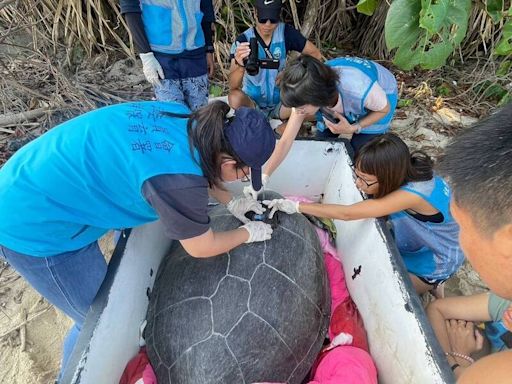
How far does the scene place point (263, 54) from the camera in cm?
251

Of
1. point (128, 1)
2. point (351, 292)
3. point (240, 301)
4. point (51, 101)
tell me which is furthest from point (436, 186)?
point (51, 101)

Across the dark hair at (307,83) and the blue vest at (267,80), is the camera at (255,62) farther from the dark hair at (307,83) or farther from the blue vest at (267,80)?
the dark hair at (307,83)

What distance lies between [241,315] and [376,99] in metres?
1.36

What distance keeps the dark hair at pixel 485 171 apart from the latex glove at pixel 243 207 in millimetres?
1086

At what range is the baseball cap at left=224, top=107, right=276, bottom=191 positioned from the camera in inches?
43.1

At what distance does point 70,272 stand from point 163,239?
1.99 feet

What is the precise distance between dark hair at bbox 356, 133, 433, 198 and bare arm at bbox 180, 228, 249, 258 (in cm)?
57

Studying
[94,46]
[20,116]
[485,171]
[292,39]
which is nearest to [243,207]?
[485,171]

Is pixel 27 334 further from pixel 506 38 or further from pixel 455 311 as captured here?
pixel 506 38

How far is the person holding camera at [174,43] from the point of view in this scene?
7.07ft

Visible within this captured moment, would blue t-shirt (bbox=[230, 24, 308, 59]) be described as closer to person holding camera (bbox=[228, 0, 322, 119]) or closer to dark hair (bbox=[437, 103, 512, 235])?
person holding camera (bbox=[228, 0, 322, 119])

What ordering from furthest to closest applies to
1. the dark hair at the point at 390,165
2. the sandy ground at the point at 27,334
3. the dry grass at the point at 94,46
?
1. the dry grass at the point at 94,46
2. the sandy ground at the point at 27,334
3. the dark hair at the point at 390,165

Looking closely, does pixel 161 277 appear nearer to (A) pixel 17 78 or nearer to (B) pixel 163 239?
(B) pixel 163 239

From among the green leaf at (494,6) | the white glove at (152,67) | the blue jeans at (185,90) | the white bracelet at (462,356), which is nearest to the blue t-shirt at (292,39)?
the blue jeans at (185,90)
